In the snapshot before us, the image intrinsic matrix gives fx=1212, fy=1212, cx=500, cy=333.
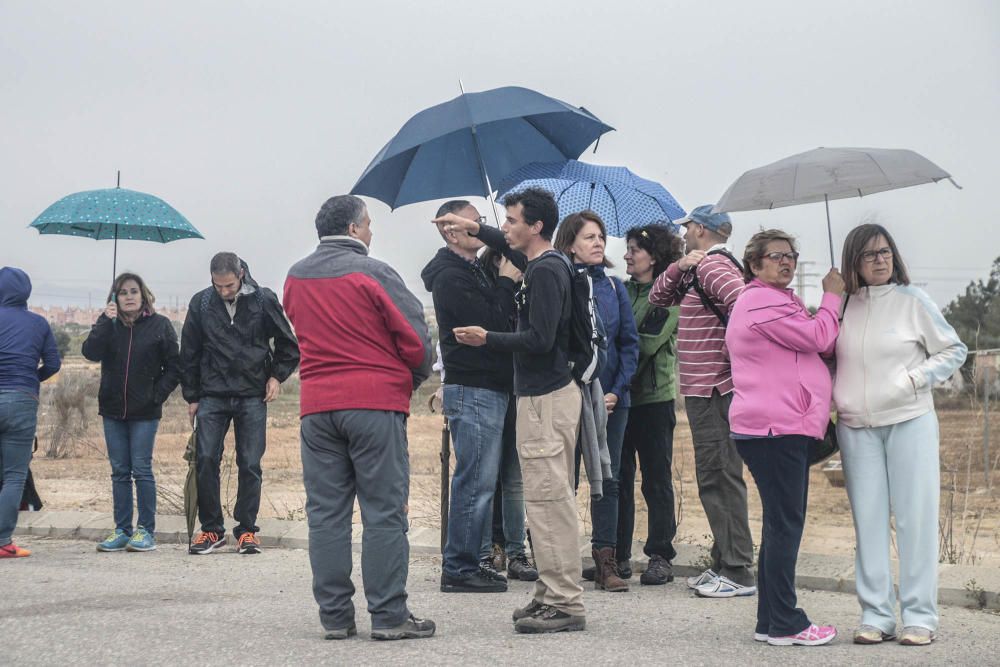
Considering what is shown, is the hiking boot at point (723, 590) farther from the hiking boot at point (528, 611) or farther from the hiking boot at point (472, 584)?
the hiking boot at point (528, 611)

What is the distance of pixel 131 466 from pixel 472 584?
336 centimetres

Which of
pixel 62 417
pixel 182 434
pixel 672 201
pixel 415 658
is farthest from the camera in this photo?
pixel 182 434

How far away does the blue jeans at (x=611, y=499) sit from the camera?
7.01 m

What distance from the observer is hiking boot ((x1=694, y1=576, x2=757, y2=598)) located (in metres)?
6.85

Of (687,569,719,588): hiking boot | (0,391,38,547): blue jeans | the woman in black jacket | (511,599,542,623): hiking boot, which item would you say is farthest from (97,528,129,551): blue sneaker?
(687,569,719,588): hiking boot

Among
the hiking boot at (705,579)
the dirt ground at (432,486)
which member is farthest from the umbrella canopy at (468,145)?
the hiking boot at (705,579)

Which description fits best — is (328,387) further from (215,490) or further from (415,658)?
(215,490)

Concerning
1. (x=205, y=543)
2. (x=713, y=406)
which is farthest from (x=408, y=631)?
(x=205, y=543)

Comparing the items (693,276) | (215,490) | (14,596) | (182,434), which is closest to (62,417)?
(182,434)

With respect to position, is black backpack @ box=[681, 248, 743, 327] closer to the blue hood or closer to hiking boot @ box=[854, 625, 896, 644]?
hiking boot @ box=[854, 625, 896, 644]

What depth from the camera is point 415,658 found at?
5301 millimetres

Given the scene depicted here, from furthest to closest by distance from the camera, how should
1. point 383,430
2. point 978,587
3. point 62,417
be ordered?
point 62,417, point 978,587, point 383,430

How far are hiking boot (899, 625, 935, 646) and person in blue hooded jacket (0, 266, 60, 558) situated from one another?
6.11m

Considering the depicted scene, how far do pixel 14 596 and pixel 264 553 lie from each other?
2.19 m
